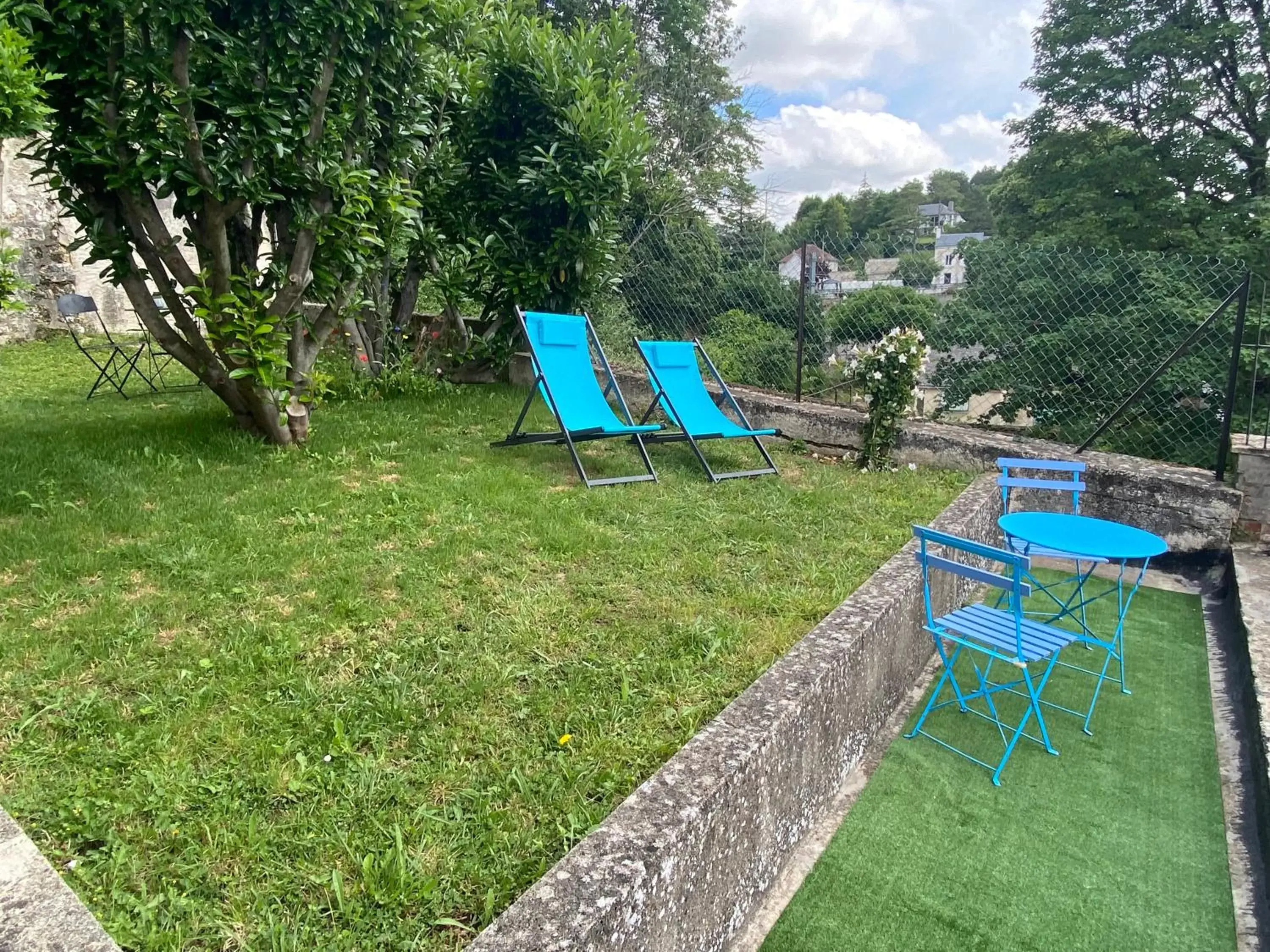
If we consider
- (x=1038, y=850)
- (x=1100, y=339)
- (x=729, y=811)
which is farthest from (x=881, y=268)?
(x=729, y=811)

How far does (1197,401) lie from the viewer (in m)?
5.23

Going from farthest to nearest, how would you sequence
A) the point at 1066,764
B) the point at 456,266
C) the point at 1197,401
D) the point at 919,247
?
1. the point at 456,266
2. the point at 919,247
3. the point at 1197,401
4. the point at 1066,764

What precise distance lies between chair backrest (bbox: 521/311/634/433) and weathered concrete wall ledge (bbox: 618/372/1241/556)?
2.10ft

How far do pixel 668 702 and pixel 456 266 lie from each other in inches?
213

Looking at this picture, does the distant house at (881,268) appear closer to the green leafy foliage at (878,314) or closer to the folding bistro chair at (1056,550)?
the green leafy foliage at (878,314)

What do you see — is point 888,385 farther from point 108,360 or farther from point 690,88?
point 690,88

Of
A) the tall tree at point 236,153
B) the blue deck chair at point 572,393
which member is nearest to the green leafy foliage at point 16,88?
the tall tree at point 236,153

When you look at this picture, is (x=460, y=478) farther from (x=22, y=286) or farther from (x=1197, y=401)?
(x=1197, y=401)

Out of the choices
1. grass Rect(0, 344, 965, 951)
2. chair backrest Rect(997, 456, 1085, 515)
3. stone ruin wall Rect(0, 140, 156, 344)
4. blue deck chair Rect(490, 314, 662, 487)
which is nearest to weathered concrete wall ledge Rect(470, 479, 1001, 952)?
grass Rect(0, 344, 965, 951)

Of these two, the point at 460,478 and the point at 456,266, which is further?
the point at 456,266

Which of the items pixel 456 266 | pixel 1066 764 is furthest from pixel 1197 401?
pixel 456 266

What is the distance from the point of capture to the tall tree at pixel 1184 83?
44.8 feet

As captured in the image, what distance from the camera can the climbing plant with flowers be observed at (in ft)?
17.1

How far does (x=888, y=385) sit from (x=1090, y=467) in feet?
4.51
